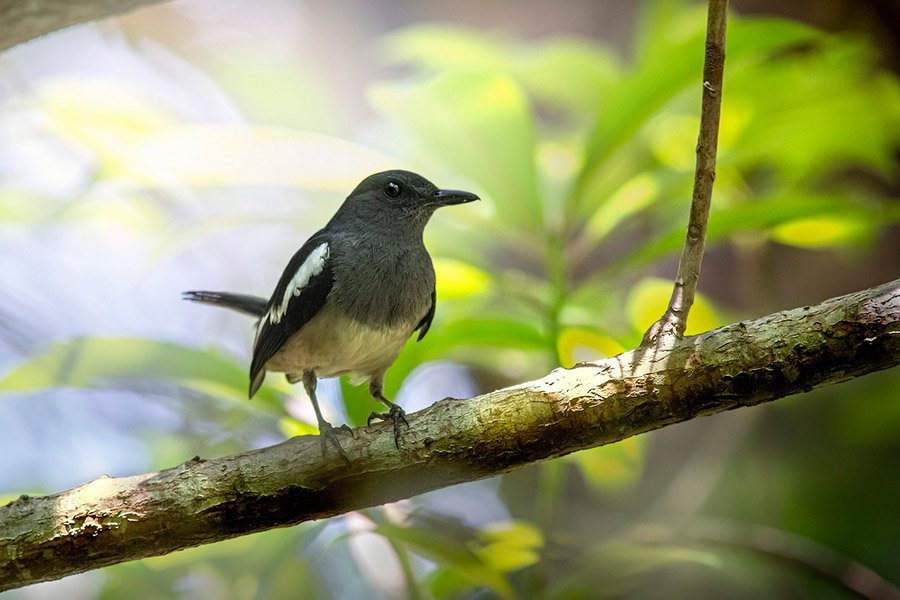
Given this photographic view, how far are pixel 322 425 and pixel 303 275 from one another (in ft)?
2.07

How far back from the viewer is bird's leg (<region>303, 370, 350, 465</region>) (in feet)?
6.16

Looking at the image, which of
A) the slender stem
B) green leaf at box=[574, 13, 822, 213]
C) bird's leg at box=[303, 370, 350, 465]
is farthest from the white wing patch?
green leaf at box=[574, 13, 822, 213]

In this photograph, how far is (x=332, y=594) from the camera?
3545 mm

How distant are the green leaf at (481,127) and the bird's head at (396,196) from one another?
0.79 ft

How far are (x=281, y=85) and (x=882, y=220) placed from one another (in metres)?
3.82

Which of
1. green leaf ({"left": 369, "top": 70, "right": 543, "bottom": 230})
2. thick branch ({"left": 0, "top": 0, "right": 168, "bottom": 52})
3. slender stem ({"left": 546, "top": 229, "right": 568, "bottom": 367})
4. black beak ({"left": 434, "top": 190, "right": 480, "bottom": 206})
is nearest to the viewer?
thick branch ({"left": 0, "top": 0, "right": 168, "bottom": 52})

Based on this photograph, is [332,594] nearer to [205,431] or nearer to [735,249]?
[205,431]

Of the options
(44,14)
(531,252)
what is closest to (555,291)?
(531,252)

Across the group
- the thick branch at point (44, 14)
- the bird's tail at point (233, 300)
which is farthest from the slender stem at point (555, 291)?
the thick branch at point (44, 14)

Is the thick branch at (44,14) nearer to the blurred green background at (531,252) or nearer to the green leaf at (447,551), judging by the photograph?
the blurred green background at (531,252)

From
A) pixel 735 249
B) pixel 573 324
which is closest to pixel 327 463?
pixel 573 324

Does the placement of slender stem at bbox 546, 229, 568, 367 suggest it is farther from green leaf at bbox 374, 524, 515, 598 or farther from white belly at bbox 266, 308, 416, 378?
green leaf at bbox 374, 524, 515, 598

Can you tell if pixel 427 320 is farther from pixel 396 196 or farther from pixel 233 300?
pixel 233 300

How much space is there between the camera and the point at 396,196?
9.62 feet
